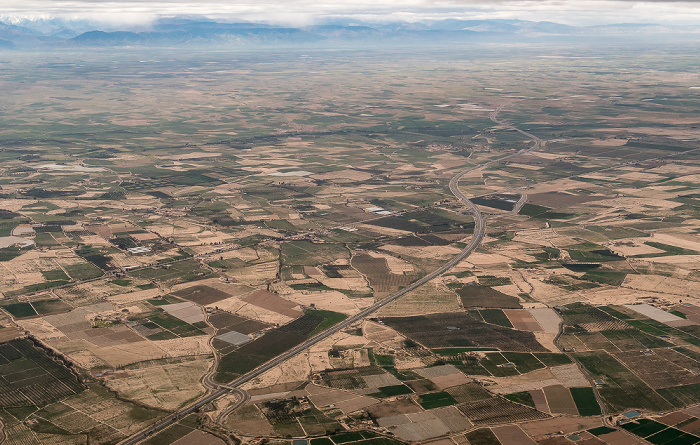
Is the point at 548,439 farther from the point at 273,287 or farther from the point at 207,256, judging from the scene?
the point at 207,256

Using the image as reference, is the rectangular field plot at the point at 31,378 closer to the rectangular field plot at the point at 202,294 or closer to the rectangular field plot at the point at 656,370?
the rectangular field plot at the point at 202,294

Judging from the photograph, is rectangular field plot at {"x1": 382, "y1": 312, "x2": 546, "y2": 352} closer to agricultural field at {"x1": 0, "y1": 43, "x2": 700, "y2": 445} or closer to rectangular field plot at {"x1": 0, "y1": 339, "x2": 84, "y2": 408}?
agricultural field at {"x1": 0, "y1": 43, "x2": 700, "y2": 445}

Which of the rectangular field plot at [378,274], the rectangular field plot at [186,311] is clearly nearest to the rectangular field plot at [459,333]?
the rectangular field plot at [378,274]

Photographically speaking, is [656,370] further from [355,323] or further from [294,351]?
[294,351]

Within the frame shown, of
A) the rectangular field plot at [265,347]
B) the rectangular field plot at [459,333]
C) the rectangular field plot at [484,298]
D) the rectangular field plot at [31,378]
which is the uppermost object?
the rectangular field plot at [31,378]

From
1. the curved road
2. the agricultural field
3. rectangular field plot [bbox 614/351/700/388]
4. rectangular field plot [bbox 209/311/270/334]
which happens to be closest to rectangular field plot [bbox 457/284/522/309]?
the agricultural field

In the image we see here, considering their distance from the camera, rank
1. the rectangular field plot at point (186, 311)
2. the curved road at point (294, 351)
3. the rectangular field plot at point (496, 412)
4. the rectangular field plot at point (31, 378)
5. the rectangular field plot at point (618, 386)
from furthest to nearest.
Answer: the rectangular field plot at point (186, 311) < the rectangular field plot at point (31, 378) < the rectangular field plot at point (618, 386) < the rectangular field plot at point (496, 412) < the curved road at point (294, 351)

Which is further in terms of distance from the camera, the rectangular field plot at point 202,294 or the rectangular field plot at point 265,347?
the rectangular field plot at point 202,294

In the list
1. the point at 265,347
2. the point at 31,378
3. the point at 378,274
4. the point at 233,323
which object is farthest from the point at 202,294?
the point at 31,378
